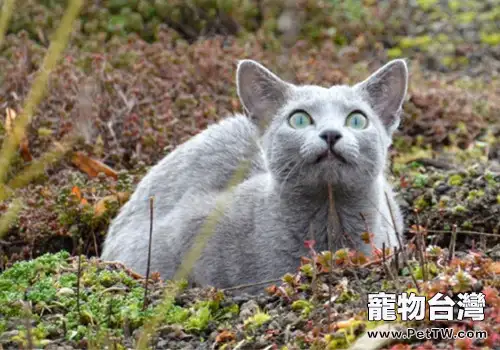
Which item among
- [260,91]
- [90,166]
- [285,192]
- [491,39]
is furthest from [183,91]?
[491,39]

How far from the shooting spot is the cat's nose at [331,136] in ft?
14.1

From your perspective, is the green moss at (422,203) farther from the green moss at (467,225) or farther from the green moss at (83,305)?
the green moss at (83,305)

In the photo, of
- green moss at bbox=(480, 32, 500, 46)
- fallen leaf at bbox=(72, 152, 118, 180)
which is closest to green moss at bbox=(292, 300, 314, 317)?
fallen leaf at bbox=(72, 152, 118, 180)

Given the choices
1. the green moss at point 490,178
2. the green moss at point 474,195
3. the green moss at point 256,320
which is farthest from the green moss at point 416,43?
the green moss at point 256,320

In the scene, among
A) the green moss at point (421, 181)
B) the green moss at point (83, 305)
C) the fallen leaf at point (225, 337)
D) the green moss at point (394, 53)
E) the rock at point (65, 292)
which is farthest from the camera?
the green moss at point (394, 53)

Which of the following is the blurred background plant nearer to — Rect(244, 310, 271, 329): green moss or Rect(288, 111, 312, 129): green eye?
Rect(244, 310, 271, 329): green moss

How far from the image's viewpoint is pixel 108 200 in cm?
592

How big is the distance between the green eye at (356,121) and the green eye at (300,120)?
187 mm

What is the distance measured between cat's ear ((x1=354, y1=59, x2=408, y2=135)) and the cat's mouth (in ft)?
2.18

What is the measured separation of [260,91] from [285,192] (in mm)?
599

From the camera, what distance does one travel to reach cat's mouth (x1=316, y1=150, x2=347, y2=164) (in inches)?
171

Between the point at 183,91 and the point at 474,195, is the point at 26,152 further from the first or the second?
the point at 474,195

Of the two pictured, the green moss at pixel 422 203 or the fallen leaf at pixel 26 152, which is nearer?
the green moss at pixel 422 203

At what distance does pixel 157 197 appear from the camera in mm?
5500
